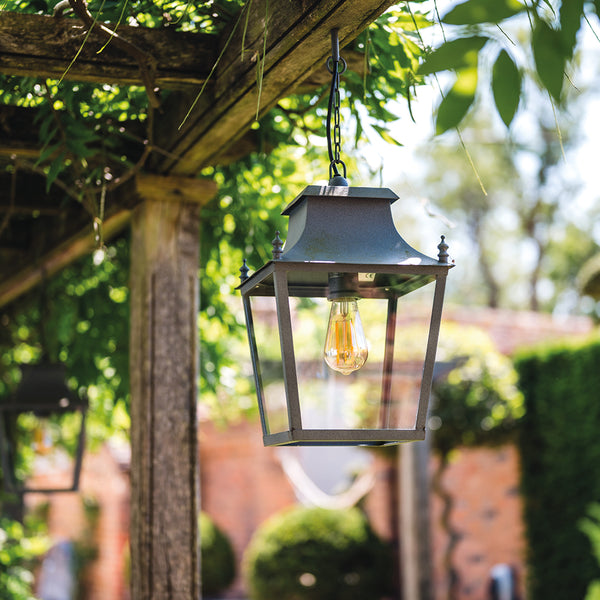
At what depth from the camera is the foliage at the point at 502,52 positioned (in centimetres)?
84

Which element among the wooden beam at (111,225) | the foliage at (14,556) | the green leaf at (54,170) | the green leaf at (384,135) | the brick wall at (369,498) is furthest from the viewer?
the brick wall at (369,498)

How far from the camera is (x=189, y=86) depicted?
210 cm

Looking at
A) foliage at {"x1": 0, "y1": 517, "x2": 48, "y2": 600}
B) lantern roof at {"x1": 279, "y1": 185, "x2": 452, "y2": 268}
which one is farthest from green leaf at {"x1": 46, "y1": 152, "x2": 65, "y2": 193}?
foliage at {"x1": 0, "y1": 517, "x2": 48, "y2": 600}

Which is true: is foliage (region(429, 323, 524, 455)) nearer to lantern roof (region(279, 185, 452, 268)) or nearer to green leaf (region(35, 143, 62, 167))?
green leaf (region(35, 143, 62, 167))

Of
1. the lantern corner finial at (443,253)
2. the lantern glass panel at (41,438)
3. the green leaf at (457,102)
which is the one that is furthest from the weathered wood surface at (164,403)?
the green leaf at (457,102)

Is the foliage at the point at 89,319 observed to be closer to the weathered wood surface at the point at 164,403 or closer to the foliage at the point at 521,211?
the weathered wood surface at the point at 164,403

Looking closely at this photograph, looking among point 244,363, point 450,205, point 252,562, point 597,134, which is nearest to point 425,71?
point 252,562

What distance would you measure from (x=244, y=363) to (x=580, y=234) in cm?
1229

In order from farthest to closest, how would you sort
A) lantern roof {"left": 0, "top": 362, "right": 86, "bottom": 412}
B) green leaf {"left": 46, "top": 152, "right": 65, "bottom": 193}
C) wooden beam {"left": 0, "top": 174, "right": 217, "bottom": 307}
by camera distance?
lantern roof {"left": 0, "top": 362, "right": 86, "bottom": 412} < wooden beam {"left": 0, "top": 174, "right": 217, "bottom": 307} < green leaf {"left": 46, "top": 152, "right": 65, "bottom": 193}

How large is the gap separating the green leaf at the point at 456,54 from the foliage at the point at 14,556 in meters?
4.01

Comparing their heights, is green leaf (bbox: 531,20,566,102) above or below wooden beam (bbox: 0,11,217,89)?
below

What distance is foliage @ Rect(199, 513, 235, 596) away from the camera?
10.4 metres

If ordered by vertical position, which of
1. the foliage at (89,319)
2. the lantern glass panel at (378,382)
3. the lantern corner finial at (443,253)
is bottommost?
the lantern glass panel at (378,382)

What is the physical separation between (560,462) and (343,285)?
6825 millimetres
